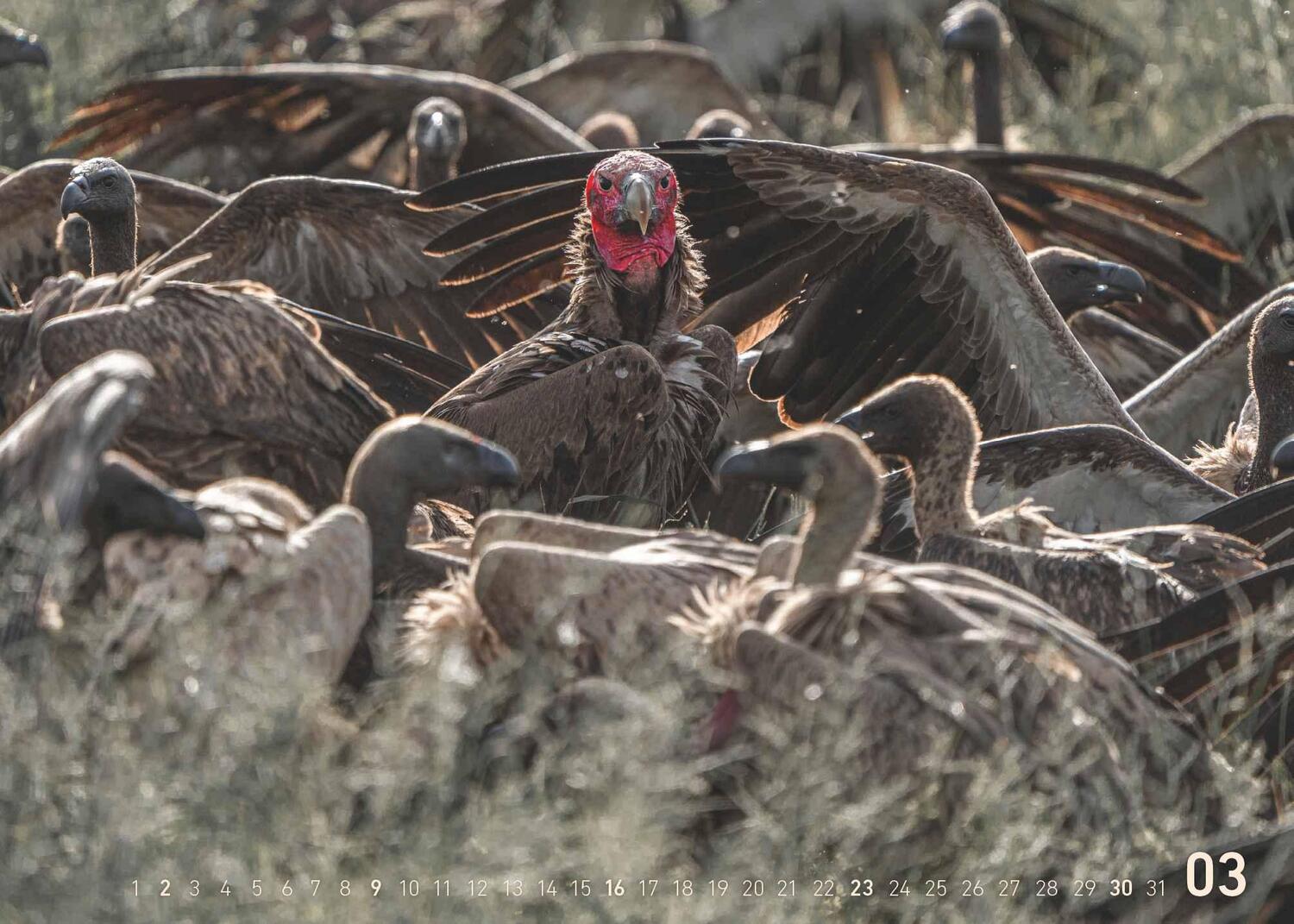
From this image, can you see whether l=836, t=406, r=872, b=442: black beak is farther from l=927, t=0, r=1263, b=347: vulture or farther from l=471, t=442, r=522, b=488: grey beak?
l=927, t=0, r=1263, b=347: vulture

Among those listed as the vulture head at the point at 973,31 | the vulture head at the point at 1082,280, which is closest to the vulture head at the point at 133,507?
the vulture head at the point at 1082,280

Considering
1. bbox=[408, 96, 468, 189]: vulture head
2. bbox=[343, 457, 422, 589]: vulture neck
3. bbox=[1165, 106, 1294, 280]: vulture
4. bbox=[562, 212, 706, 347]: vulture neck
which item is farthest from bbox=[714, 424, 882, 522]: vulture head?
bbox=[1165, 106, 1294, 280]: vulture

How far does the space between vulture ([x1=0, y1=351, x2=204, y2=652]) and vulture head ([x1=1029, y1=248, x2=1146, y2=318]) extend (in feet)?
13.8

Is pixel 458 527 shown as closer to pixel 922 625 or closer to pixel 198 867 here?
pixel 922 625

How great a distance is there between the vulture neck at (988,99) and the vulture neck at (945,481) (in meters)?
5.92

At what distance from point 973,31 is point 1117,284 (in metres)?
3.79

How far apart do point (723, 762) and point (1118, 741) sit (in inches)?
31.8

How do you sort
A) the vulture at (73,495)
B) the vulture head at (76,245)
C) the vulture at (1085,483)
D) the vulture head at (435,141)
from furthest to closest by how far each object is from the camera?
the vulture head at (435,141), the vulture head at (76,245), the vulture at (1085,483), the vulture at (73,495)

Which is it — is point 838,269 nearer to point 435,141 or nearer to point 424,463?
point 435,141

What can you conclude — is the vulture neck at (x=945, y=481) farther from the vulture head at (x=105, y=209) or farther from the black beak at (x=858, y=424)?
the vulture head at (x=105, y=209)

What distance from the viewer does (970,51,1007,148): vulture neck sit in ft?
36.7

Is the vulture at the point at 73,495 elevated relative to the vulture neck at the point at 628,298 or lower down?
elevated

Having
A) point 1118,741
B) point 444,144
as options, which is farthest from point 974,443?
point 444,144

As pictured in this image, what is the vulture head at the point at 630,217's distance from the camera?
20.7 feet
